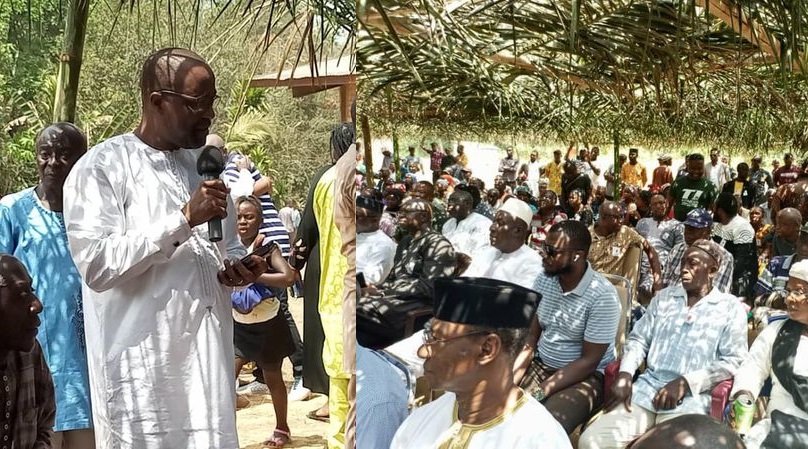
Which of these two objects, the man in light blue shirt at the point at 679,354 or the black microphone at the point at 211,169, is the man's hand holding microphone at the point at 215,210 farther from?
the man in light blue shirt at the point at 679,354

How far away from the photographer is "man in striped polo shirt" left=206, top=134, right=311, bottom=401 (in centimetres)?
594

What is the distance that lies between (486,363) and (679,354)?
51 centimetres

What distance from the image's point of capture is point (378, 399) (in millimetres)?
2801

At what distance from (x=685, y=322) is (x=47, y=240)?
91.6 inches

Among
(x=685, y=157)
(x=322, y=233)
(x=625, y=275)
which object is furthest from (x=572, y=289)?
(x=322, y=233)

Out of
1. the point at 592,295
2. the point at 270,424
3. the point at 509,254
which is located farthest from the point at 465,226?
the point at 270,424

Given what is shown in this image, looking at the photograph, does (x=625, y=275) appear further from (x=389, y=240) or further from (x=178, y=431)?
(x=178, y=431)

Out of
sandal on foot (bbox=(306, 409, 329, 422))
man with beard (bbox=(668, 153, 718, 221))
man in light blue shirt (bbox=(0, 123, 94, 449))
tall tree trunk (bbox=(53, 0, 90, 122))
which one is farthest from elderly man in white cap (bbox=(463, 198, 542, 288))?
sandal on foot (bbox=(306, 409, 329, 422))

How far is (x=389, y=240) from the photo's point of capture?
2.70 meters

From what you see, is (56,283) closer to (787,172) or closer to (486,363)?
(486,363)

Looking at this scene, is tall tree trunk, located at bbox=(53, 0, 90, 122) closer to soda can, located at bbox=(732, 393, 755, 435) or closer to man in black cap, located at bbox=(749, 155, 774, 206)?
man in black cap, located at bbox=(749, 155, 774, 206)

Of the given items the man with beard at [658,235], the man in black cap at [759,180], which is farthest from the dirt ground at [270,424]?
the man in black cap at [759,180]

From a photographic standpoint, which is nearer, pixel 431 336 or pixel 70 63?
pixel 431 336

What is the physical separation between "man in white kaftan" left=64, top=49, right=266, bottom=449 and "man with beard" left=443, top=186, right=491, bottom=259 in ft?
2.11
